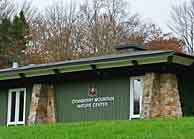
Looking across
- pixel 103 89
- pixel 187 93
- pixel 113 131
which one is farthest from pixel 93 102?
pixel 113 131

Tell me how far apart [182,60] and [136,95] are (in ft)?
7.91

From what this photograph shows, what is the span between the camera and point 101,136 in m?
12.8

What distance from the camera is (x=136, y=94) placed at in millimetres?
21438

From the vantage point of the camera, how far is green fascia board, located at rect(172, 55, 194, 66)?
19.8 metres

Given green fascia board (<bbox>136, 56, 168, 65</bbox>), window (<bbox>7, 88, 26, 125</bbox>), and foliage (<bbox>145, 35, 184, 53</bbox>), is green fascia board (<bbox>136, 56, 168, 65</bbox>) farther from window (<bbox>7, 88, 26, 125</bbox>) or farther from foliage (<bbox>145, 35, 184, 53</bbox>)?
foliage (<bbox>145, 35, 184, 53</bbox>)

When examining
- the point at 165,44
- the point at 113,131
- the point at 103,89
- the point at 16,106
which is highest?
the point at 165,44

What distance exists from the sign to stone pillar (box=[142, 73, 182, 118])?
6.12 ft

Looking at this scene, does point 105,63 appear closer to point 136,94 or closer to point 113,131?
point 136,94

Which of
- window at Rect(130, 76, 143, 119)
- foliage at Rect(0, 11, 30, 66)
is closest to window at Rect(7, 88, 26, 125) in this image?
window at Rect(130, 76, 143, 119)

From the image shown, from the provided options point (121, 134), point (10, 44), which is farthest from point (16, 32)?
point (121, 134)

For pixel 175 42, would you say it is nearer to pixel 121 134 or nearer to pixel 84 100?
pixel 84 100

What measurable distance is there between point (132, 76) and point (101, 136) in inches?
352

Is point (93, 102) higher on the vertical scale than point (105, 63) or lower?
lower

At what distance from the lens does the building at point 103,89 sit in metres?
20.5
